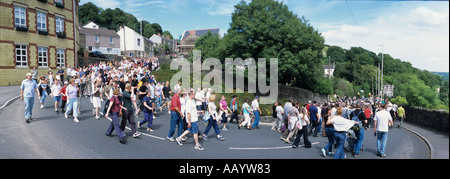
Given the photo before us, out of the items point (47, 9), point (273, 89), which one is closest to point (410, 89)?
point (273, 89)

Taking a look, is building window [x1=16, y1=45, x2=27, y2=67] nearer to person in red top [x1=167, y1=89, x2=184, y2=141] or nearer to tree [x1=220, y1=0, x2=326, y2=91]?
tree [x1=220, y1=0, x2=326, y2=91]

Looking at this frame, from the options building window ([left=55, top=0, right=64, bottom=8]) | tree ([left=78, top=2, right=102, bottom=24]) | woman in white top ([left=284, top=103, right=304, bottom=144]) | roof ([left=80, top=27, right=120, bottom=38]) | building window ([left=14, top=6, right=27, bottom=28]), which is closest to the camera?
woman in white top ([left=284, top=103, right=304, bottom=144])

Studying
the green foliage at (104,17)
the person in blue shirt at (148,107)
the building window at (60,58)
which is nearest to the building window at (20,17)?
the building window at (60,58)

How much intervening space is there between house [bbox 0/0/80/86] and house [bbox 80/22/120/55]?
3229 centimetres

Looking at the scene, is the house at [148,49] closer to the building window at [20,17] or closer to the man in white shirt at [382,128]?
the building window at [20,17]

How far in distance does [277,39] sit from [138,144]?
24.6 meters

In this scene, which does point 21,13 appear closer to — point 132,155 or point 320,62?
point 132,155

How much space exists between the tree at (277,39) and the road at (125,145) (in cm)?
1826

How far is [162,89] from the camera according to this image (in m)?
14.6

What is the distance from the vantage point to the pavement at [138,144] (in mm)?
7715

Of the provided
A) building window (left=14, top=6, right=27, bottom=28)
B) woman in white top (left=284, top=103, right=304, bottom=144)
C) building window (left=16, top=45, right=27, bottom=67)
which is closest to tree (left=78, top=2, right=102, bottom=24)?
building window (left=14, top=6, right=27, bottom=28)

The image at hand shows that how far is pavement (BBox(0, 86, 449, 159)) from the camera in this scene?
25.3ft

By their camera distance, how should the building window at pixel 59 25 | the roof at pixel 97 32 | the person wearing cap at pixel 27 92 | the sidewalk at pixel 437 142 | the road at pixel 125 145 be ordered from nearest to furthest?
the sidewalk at pixel 437 142, the road at pixel 125 145, the person wearing cap at pixel 27 92, the building window at pixel 59 25, the roof at pixel 97 32
